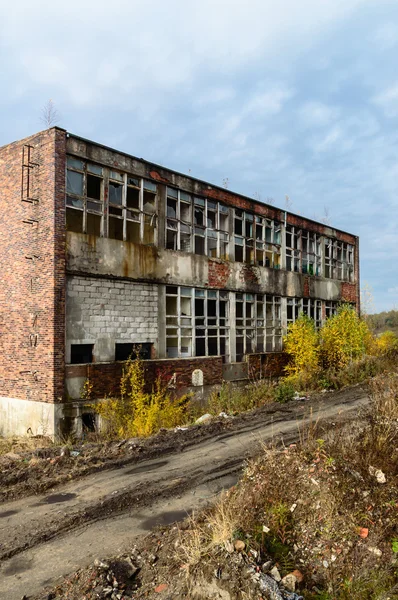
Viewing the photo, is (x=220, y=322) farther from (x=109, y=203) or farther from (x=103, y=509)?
(x=103, y=509)

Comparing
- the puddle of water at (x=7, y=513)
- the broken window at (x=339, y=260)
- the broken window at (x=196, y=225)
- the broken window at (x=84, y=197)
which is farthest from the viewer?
the broken window at (x=339, y=260)

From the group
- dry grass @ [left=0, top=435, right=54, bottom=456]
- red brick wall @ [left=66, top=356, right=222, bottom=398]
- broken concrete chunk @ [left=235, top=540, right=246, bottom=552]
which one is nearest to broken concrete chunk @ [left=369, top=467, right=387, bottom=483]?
broken concrete chunk @ [left=235, top=540, right=246, bottom=552]

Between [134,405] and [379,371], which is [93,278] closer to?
[134,405]

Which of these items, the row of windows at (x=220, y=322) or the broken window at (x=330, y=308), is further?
the broken window at (x=330, y=308)

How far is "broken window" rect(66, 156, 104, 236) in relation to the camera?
44.5ft

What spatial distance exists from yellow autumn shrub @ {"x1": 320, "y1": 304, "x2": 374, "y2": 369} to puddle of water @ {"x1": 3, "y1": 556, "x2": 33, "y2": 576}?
1806cm

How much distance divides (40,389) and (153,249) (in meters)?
5.67

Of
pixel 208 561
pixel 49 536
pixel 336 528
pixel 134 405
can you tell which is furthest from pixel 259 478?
pixel 134 405

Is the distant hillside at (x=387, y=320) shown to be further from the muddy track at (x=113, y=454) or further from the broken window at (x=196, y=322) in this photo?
the muddy track at (x=113, y=454)

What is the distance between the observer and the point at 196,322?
17.1 metres

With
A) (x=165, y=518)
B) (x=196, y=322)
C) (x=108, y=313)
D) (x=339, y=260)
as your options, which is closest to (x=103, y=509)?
(x=165, y=518)

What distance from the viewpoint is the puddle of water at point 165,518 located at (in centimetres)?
650

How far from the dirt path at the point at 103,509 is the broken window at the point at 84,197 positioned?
7312 millimetres

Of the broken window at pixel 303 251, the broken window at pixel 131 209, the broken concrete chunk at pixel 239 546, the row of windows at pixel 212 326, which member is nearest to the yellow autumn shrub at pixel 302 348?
the row of windows at pixel 212 326
